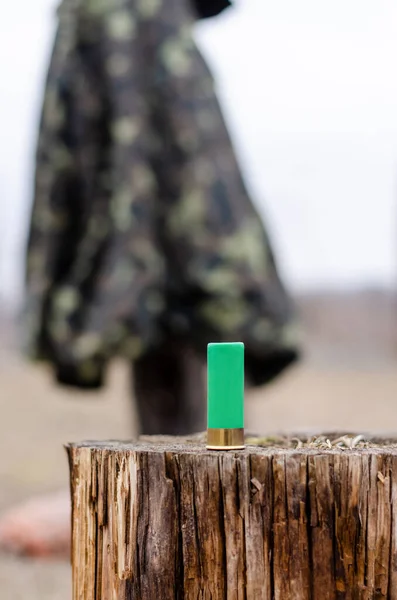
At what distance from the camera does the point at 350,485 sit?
1.13 metres

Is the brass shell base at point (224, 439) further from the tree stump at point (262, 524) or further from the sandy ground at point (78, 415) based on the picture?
the sandy ground at point (78, 415)

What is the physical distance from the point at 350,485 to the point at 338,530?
6 cm

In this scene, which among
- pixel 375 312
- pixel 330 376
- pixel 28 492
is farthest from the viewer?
pixel 375 312

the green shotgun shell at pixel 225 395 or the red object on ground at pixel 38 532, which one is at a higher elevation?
the green shotgun shell at pixel 225 395

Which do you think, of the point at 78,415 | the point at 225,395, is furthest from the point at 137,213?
the point at 78,415

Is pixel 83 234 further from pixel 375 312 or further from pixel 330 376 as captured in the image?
pixel 375 312

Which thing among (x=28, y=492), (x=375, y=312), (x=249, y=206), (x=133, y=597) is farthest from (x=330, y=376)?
(x=133, y=597)

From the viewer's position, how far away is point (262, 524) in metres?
1.14

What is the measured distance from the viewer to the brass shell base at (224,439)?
119cm

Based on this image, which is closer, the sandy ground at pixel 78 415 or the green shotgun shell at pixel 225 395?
the green shotgun shell at pixel 225 395

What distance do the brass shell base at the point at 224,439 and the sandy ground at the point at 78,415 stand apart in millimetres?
1225

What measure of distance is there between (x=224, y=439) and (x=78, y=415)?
7.11 metres

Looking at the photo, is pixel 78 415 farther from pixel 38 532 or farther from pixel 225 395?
pixel 225 395

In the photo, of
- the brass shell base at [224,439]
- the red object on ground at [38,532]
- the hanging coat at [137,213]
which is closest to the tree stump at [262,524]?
the brass shell base at [224,439]
